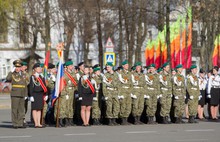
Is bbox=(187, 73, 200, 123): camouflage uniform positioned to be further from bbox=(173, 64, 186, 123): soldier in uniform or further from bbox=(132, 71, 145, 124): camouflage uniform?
bbox=(132, 71, 145, 124): camouflage uniform

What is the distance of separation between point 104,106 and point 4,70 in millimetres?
42652

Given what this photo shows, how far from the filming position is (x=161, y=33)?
135 ft

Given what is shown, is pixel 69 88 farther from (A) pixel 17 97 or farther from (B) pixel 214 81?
(B) pixel 214 81

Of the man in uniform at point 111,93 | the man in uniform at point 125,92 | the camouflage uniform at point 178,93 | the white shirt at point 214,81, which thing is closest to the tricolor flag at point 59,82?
the man in uniform at point 111,93

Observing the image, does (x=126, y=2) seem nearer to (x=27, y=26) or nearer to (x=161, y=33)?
(x=161, y=33)

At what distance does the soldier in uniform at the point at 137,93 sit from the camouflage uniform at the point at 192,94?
153 centimetres

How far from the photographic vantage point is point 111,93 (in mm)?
20969

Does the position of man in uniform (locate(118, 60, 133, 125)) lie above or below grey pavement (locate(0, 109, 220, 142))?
above

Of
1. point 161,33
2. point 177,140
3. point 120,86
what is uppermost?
point 161,33

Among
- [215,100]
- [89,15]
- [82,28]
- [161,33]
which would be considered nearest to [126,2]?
[161,33]

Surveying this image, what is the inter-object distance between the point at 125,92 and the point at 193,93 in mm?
2233

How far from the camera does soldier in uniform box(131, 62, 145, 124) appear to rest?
21344mm

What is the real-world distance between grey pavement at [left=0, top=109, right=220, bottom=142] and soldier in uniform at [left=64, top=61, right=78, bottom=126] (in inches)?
21.2

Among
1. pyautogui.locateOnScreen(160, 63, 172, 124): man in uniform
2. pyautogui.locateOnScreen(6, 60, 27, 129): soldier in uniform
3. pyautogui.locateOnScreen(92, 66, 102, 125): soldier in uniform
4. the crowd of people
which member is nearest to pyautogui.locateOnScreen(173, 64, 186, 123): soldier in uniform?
the crowd of people
